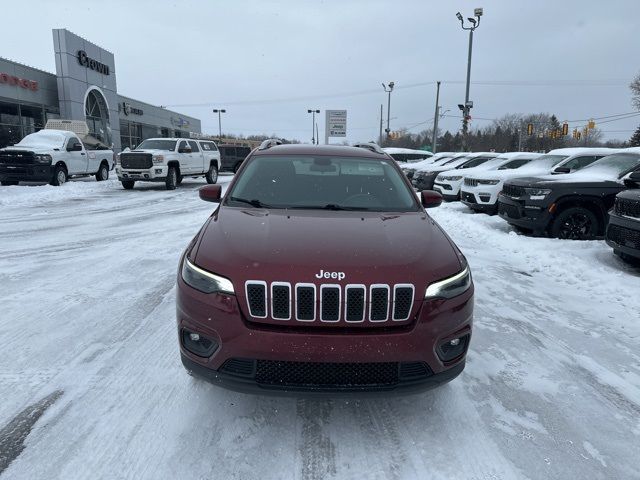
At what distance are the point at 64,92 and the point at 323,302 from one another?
104ft

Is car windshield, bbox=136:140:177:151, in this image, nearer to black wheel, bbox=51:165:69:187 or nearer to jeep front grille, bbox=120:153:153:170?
jeep front grille, bbox=120:153:153:170

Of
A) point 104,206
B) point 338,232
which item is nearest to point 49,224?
point 104,206

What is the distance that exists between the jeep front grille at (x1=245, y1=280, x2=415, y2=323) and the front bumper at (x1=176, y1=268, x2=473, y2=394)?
66 mm

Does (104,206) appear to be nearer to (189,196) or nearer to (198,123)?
(189,196)

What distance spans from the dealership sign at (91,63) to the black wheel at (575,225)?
101ft

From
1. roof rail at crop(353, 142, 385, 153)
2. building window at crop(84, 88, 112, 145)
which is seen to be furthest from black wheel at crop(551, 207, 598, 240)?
building window at crop(84, 88, 112, 145)

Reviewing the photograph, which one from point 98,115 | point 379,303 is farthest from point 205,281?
point 98,115

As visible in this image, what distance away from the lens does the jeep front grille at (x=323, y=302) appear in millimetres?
2344

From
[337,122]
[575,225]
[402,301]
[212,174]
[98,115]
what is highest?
[337,122]

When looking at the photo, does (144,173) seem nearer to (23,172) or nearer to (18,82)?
(23,172)

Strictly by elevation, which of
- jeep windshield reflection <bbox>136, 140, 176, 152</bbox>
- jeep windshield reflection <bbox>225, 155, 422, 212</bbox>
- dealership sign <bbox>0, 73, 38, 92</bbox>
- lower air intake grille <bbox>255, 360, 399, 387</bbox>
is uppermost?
dealership sign <bbox>0, 73, 38, 92</bbox>

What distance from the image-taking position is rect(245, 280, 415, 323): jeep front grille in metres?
2.34

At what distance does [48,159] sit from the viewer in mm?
15336

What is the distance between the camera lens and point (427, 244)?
282cm
